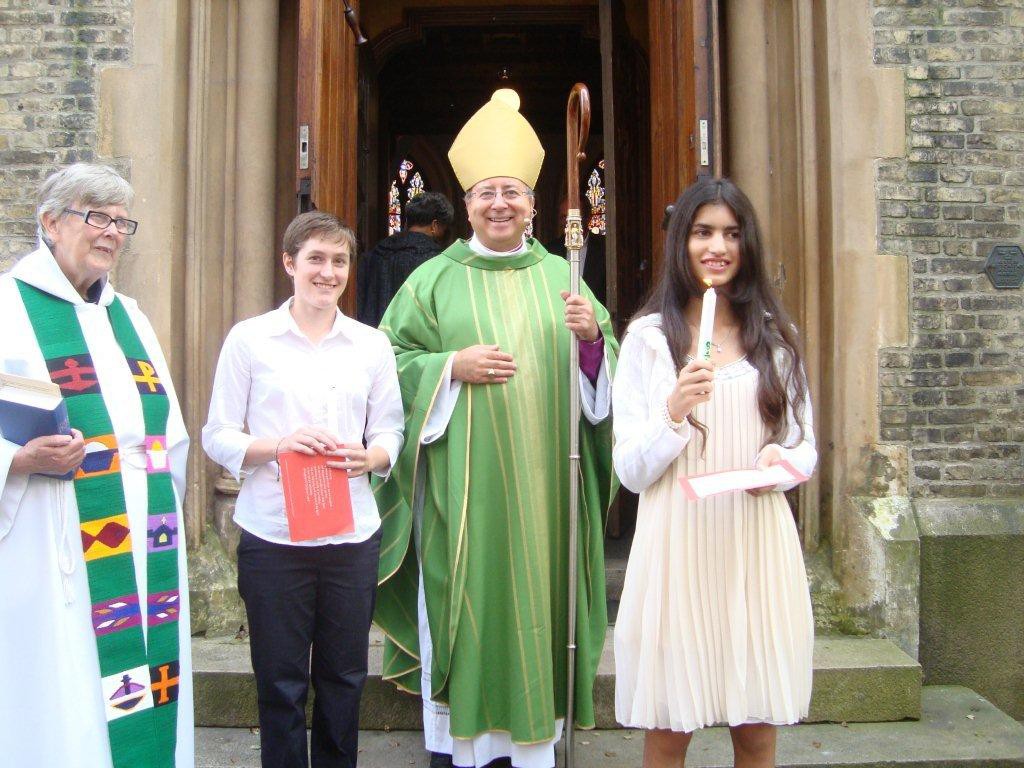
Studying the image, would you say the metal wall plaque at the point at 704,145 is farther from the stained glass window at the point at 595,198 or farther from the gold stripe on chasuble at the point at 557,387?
the stained glass window at the point at 595,198

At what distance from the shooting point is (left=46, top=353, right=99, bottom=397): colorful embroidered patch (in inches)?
90.6

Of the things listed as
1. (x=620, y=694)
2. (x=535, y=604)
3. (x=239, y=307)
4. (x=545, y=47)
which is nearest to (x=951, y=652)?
(x=535, y=604)

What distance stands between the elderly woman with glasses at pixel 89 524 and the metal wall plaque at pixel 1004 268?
3.74 meters

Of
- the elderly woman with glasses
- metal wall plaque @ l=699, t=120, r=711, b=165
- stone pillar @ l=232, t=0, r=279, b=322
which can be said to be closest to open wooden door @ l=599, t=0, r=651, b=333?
metal wall plaque @ l=699, t=120, r=711, b=165

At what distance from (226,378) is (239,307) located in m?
2.13

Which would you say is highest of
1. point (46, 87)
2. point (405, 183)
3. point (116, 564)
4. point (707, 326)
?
point (405, 183)

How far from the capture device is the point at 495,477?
3135 millimetres

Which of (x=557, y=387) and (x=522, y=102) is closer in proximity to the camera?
(x=557, y=387)

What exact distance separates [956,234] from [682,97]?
1.44 metres

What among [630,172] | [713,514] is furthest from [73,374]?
[630,172]

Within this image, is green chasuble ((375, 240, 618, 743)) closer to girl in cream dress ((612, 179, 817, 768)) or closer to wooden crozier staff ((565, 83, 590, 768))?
wooden crozier staff ((565, 83, 590, 768))

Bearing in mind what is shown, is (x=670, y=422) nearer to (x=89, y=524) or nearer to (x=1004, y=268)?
(x=89, y=524)

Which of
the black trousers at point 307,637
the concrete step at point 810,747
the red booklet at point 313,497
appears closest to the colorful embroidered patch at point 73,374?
the red booklet at point 313,497

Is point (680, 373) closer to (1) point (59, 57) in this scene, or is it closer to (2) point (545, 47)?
(1) point (59, 57)
